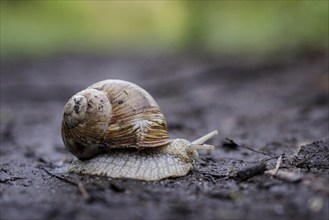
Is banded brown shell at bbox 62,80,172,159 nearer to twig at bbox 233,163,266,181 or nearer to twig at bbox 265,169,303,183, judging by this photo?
twig at bbox 233,163,266,181

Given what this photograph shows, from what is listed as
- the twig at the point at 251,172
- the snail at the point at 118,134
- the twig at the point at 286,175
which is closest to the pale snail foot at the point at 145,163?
the snail at the point at 118,134

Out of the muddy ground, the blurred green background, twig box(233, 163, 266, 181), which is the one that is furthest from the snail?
the blurred green background

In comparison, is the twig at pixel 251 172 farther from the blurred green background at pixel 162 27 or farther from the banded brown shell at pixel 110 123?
the blurred green background at pixel 162 27

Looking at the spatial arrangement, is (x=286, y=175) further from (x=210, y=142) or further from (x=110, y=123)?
(x=210, y=142)

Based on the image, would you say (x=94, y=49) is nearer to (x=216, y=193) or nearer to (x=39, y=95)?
(x=39, y=95)

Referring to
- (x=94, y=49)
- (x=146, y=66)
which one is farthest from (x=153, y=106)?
(x=94, y=49)

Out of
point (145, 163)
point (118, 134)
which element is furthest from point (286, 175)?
point (118, 134)
